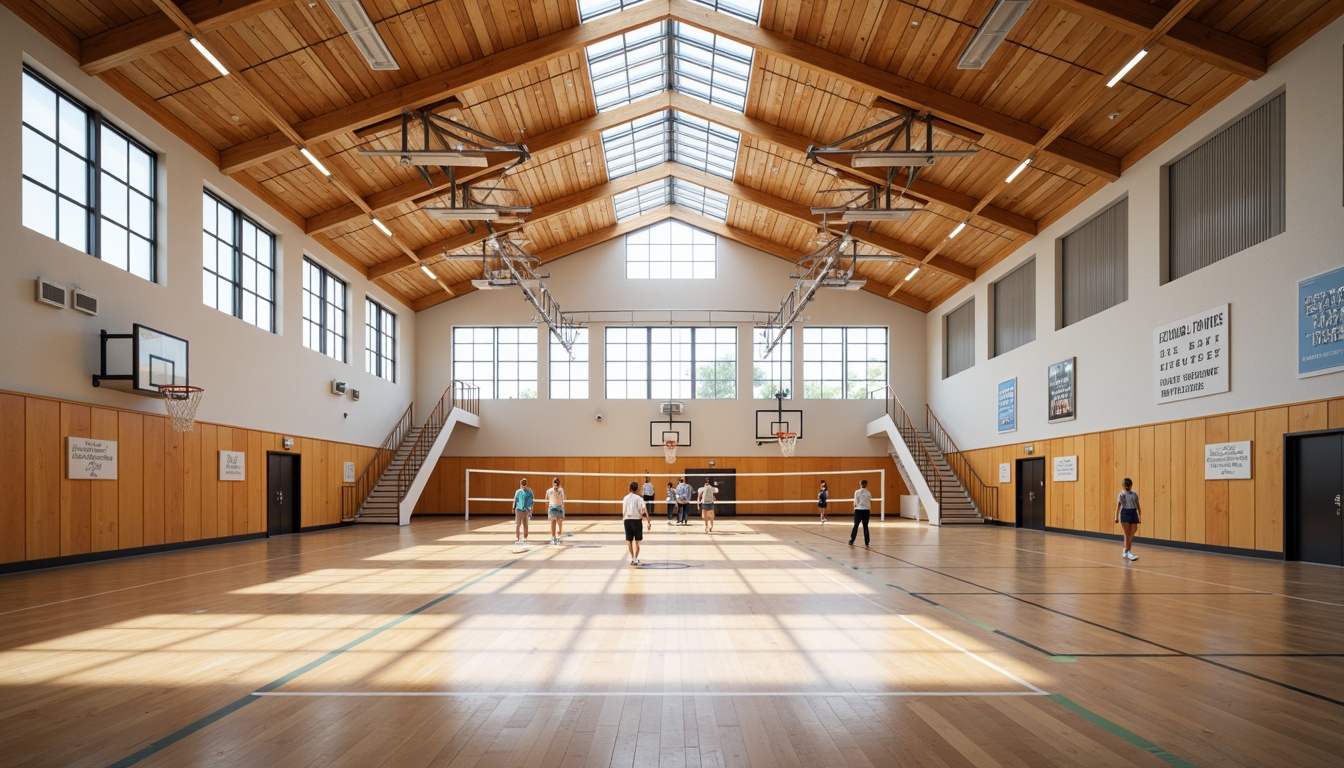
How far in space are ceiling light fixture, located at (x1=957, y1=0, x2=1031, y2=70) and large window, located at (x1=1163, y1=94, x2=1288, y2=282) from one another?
7314mm

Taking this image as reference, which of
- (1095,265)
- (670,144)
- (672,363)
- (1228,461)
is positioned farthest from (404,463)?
(1228,461)

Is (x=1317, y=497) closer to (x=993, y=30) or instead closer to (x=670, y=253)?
(x=993, y=30)

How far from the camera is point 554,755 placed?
479 centimetres

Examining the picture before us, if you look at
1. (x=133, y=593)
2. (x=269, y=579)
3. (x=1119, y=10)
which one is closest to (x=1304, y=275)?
(x=1119, y=10)

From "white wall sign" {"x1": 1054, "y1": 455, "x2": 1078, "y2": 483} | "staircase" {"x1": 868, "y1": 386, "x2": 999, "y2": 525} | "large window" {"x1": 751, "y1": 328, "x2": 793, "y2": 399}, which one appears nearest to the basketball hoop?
"white wall sign" {"x1": 1054, "y1": 455, "x2": 1078, "y2": 483}

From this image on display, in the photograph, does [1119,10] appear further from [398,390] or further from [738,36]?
[398,390]

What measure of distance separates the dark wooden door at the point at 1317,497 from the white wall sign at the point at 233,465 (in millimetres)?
22636

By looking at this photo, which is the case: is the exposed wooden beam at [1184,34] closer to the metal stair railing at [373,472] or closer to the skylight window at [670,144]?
the skylight window at [670,144]

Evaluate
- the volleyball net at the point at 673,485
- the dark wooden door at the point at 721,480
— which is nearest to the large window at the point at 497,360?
the volleyball net at the point at 673,485

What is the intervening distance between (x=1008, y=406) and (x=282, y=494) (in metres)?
22.6

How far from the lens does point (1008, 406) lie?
28062 mm

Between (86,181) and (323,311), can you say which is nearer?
(86,181)

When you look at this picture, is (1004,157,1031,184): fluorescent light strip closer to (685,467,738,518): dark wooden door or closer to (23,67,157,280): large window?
(685,467,738,518): dark wooden door

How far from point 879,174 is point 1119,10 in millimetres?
9459
